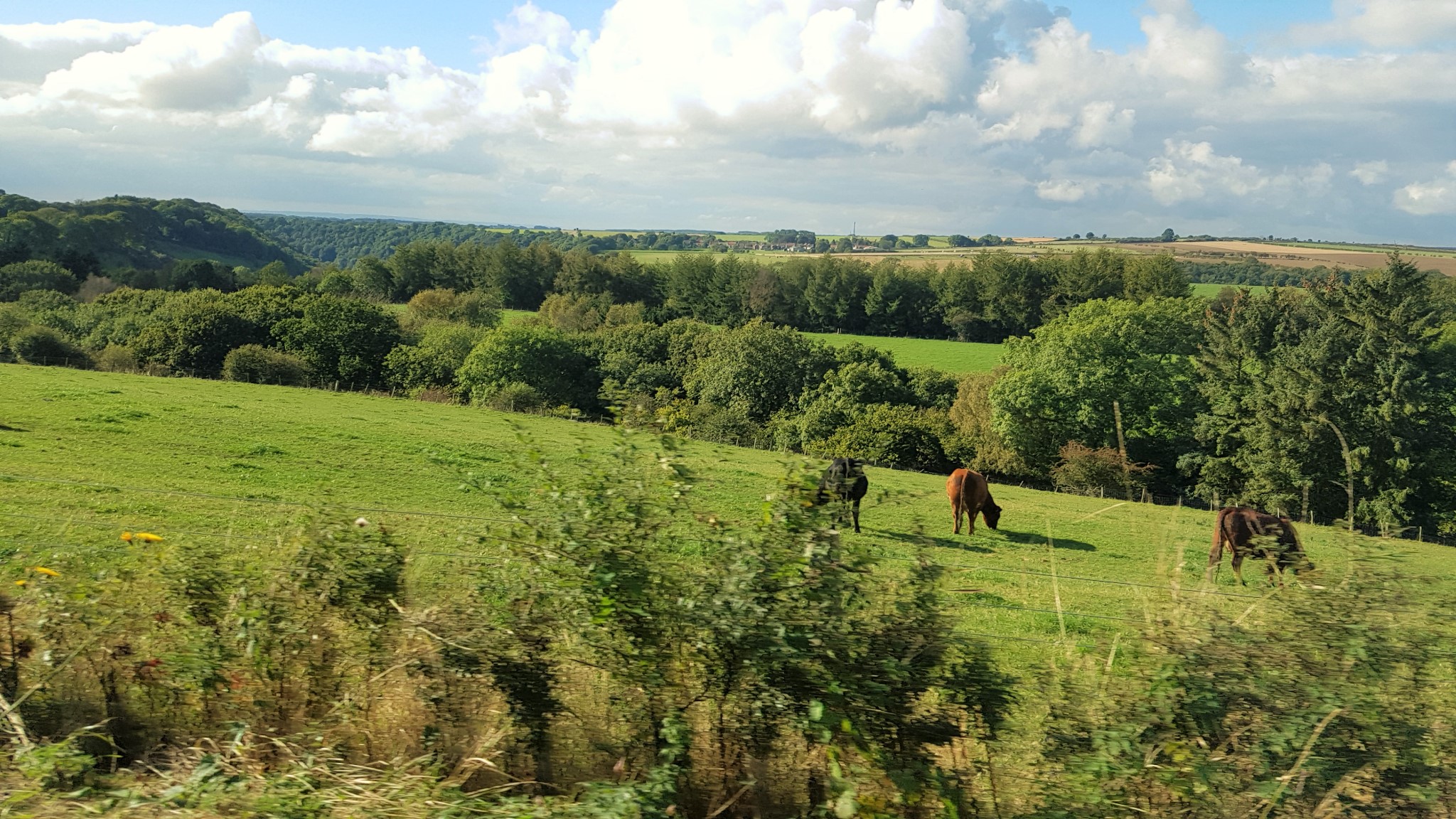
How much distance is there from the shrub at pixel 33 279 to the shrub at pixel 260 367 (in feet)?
111

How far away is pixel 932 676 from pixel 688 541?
5.11ft

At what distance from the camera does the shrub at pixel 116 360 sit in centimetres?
4672

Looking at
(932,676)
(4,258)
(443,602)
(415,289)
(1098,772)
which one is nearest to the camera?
(1098,772)

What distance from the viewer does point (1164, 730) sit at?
4.51 m

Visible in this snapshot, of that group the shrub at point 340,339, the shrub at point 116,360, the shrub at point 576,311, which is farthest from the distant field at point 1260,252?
the shrub at point 116,360

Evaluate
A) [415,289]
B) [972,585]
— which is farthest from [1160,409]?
[415,289]

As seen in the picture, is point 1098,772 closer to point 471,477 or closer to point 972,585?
point 471,477

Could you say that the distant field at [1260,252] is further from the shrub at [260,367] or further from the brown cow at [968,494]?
the shrub at [260,367]

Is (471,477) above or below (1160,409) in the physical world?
above

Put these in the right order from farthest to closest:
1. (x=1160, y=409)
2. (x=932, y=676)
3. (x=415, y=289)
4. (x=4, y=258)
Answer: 1. (x=415, y=289)
2. (x=4, y=258)
3. (x=1160, y=409)
4. (x=932, y=676)

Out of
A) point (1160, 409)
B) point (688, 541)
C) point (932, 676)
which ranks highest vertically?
point (688, 541)

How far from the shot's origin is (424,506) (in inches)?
645

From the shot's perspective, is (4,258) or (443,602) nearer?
(443,602)

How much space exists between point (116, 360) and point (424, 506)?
4124cm
